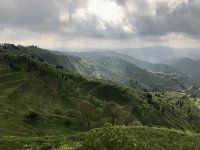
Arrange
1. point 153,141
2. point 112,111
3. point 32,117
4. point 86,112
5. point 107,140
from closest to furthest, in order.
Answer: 1. point 107,140
2. point 153,141
3. point 32,117
4. point 86,112
5. point 112,111

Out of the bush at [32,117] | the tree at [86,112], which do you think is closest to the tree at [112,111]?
the tree at [86,112]

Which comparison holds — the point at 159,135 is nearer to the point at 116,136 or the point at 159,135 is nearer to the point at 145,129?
the point at 145,129

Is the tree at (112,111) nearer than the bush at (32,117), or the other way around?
the bush at (32,117)

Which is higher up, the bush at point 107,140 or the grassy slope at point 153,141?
the bush at point 107,140

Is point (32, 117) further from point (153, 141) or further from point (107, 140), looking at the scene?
point (107, 140)

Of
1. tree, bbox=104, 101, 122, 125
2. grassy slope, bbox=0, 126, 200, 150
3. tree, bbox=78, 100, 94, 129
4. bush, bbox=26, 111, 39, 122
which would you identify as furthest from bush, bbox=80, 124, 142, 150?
tree, bbox=104, 101, 122, 125

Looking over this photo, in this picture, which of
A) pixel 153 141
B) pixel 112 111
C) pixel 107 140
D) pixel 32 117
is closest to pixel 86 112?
pixel 112 111

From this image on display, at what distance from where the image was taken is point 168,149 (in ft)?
137

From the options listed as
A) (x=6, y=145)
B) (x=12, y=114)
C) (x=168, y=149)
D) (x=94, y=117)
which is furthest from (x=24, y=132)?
(x=168, y=149)

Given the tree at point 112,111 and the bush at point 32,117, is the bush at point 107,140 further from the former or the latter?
the tree at point 112,111

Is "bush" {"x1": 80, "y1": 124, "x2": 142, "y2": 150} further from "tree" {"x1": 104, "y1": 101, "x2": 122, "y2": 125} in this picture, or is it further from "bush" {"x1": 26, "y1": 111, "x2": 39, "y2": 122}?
"tree" {"x1": 104, "y1": 101, "x2": 122, "y2": 125}

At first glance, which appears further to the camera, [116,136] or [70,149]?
[70,149]

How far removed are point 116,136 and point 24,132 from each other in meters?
120

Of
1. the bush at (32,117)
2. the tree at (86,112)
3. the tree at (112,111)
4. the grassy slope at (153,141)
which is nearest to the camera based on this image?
the grassy slope at (153,141)
